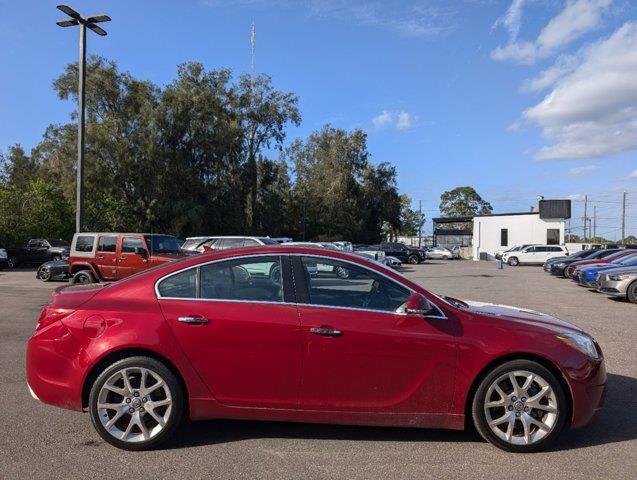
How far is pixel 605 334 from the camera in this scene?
31.7 feet

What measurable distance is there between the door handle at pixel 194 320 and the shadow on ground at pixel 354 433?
1.02 metres

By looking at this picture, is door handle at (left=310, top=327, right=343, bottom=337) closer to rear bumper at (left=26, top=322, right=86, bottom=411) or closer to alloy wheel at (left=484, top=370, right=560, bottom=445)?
alloy wheel at (left=484, top=370, right=560, bottom=445)

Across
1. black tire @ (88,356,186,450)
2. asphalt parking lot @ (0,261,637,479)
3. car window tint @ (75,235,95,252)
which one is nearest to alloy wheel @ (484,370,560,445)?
asphalt parking lot @ (0,261,637,479)

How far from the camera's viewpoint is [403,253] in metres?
44.5

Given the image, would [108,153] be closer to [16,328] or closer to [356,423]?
[16,328]

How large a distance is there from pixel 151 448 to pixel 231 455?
659 mm

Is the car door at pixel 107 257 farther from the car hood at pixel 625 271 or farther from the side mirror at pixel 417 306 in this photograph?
the car hood at pixel 625 271

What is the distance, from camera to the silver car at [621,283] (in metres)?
14.9

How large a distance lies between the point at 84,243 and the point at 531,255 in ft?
122

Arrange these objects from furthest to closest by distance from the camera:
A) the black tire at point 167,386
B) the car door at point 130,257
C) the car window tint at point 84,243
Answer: the car window tint at point 84,243 < the car door at point 130,257 < the black tire at point 167,386

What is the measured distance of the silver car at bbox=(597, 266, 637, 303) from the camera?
1495cm

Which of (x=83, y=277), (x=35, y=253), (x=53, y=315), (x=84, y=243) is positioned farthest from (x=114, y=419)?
(x=35, y=253)

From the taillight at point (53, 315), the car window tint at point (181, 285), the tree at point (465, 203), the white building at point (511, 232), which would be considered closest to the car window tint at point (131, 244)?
the taillight at point (53, 315)

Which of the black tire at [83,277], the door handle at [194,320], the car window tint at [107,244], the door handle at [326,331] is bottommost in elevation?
the black tire at [83,277]
